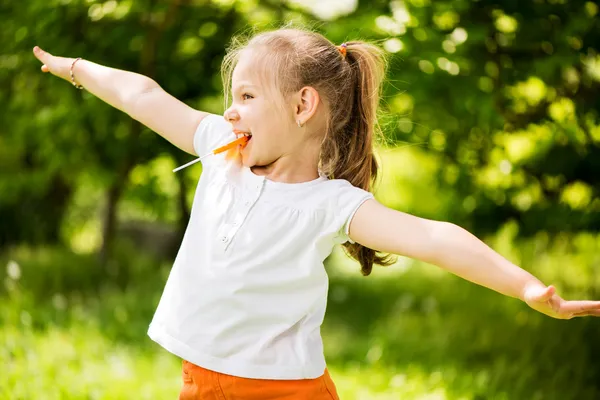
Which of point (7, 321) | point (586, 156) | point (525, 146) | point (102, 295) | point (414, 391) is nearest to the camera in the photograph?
point (414, 391)

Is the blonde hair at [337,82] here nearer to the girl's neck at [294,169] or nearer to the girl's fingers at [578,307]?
the girl's neck at [294,169]

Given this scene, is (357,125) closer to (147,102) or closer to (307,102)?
(307,102)

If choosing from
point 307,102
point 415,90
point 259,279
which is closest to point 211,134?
point 307,102

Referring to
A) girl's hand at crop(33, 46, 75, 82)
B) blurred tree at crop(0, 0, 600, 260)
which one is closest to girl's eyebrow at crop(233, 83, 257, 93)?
girl's hand at crop(33, 46, 75, 82)

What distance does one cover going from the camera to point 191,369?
6.26 feet

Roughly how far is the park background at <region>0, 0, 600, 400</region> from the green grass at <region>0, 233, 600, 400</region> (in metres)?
0.01

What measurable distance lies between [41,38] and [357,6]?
1.63m

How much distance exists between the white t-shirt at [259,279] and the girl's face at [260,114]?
0.27 ft

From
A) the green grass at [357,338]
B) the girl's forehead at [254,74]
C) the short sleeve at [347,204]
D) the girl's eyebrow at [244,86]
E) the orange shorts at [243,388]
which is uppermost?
the girl's forehead at [254,74]

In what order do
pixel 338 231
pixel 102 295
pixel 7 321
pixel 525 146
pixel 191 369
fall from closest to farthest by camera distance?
pixel 338 231 < pixel 191 369 < pixel 7 321 < pixel 525 146 < pixel 102 295

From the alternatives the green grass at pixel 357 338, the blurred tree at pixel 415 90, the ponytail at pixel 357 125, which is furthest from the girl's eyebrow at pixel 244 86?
the green grass at pixel 357 338

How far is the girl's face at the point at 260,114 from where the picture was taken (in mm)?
1834

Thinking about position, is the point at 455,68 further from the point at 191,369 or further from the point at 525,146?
the point at 191,369

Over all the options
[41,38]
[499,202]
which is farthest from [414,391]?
[41,38]
